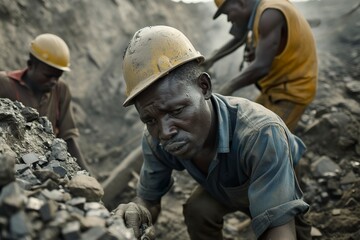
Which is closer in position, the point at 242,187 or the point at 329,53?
the point at 242,187

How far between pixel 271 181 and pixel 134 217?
0.79 m

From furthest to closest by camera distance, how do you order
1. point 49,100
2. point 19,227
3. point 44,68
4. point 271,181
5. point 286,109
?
point 49,100, point 44,68, point 286,109, point 271,181, point 19,227

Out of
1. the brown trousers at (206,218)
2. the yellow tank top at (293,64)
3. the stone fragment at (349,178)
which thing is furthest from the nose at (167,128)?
the stone fragment at (349,178)

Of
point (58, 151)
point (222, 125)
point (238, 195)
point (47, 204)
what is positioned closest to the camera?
point (47, 204)

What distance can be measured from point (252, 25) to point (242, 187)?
1.68m

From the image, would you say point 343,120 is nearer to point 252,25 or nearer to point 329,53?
point 252,25

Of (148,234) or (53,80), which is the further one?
(53,80)

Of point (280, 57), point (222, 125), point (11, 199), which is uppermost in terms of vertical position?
point (11, 199)

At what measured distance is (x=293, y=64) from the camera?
3262 mm

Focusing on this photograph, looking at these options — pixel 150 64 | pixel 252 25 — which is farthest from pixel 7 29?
pixel 150 64

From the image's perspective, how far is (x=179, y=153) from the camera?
2057 millimetres

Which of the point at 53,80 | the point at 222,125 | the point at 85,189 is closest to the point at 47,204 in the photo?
the point at 85,189

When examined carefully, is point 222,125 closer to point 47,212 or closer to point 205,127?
point 205,127

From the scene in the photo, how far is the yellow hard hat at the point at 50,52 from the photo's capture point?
355 cm
